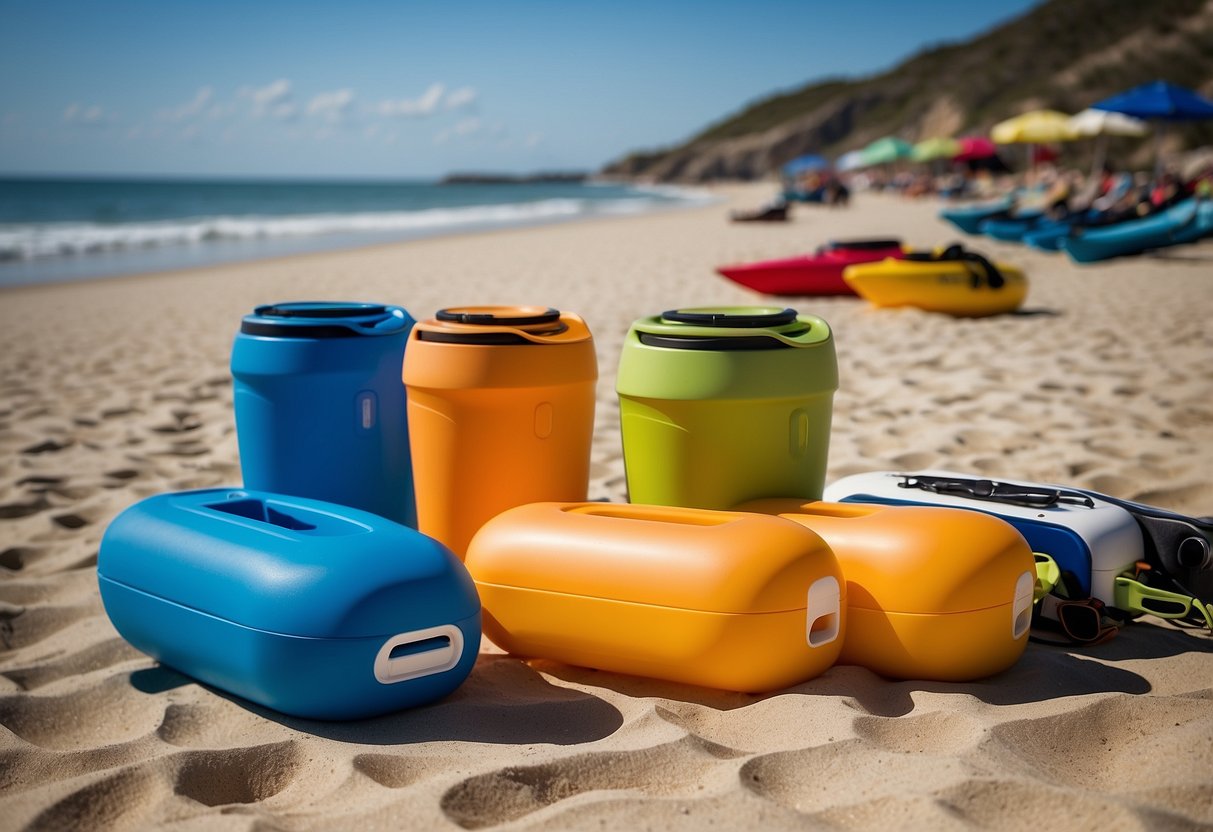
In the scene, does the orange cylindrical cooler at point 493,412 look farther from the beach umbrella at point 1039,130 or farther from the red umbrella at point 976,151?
the red umbrella at point 976,151

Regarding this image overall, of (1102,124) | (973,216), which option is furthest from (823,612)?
(1102,124)

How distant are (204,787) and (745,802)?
0.93m

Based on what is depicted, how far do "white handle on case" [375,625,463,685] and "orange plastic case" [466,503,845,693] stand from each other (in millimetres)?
204

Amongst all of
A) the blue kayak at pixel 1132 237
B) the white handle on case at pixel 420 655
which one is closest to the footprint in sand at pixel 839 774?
the white handle on case at pixel 420 655

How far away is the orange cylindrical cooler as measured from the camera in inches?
94.0

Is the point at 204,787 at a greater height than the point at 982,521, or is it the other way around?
the point at 982,521

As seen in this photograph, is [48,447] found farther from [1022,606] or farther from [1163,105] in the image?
[1163,105]

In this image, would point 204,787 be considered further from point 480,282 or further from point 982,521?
point 480,282

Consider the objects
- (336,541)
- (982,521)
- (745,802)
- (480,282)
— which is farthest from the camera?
(480,282)

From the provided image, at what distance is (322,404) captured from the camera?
8.44ft

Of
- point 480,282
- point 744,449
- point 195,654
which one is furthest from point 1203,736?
point 480,282

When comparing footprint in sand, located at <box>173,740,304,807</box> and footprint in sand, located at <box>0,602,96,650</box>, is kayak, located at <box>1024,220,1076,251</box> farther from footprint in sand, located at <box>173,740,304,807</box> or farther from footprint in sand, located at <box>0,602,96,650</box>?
footprint in sand, located at <box>173,740,304,807</box>

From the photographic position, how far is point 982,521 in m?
2.11

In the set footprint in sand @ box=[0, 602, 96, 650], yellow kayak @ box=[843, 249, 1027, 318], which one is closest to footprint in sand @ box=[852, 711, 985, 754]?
footprint in sand @ box=[0, 602, 96, 650]
